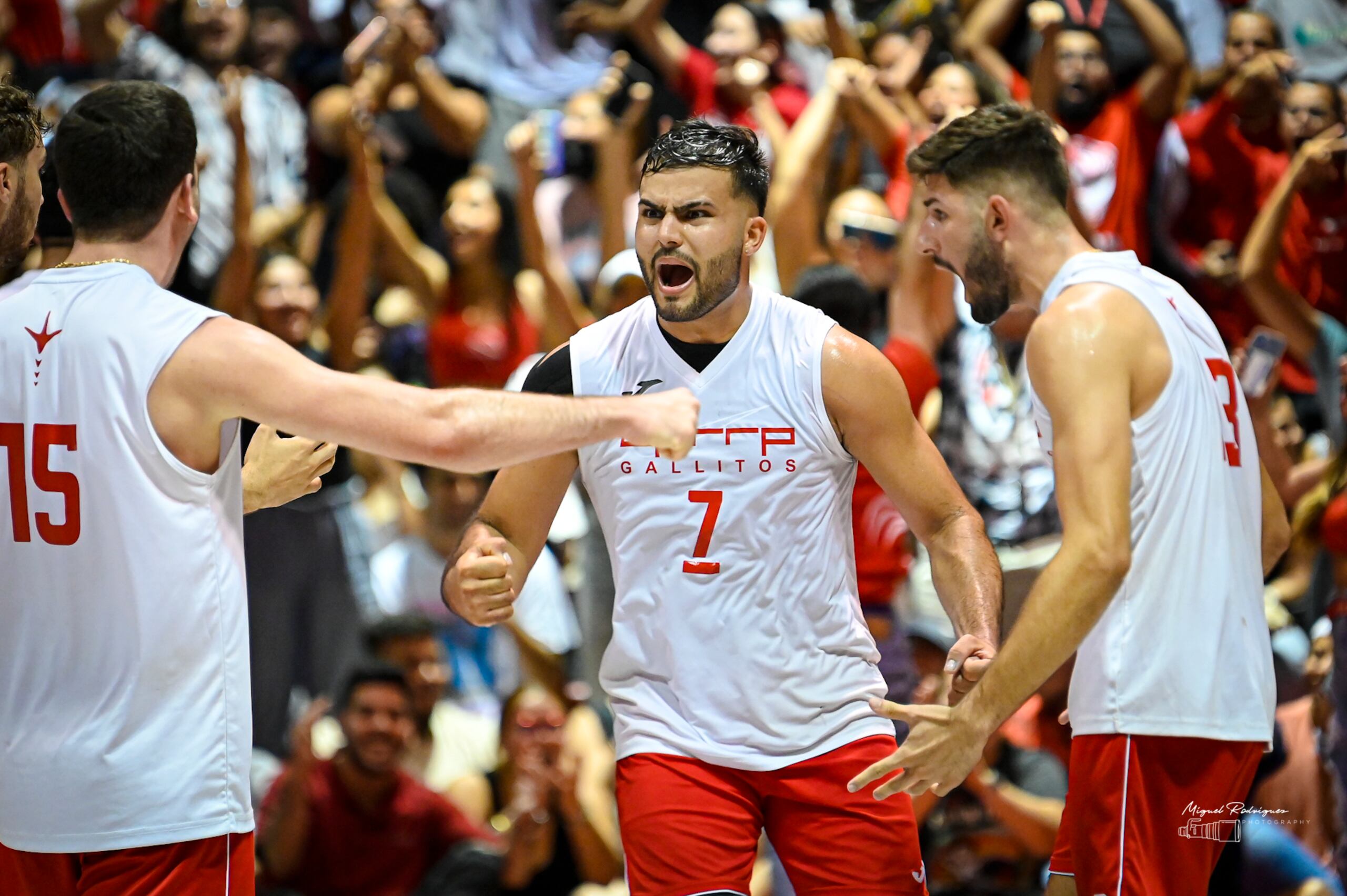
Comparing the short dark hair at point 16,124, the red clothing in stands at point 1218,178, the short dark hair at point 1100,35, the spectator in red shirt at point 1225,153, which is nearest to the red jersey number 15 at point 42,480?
the short dark hair at point 16,124

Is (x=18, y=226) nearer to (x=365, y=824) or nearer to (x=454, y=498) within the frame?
(x=365, y=824)

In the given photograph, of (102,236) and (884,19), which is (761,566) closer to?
(102,236)

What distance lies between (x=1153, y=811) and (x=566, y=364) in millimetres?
1704

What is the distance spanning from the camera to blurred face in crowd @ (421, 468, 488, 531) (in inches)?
267

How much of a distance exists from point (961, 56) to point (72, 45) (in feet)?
15.4

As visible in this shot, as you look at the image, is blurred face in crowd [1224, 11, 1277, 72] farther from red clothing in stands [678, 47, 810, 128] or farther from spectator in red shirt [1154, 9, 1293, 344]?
red clothing in stands [678, 47, 810, 128]

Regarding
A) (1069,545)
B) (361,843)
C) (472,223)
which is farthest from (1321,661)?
(472,223)

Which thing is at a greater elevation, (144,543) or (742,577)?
(144,543)

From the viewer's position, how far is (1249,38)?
24.1ft

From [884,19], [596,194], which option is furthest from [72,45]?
[884,19]

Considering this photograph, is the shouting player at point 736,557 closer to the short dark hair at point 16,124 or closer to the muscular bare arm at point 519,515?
the muscular bare arm at point 519,515

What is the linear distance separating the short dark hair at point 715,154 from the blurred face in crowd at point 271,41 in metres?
4.84

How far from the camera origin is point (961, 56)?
7852mm

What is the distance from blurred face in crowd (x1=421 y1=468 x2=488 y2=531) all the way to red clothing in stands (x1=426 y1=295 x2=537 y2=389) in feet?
1.78
